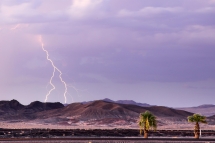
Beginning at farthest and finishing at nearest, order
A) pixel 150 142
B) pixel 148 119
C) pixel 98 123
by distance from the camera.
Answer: pixel 98 123 → pixel 148 119 → pixel 150 142

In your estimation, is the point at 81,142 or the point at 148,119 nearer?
the point at 81,142

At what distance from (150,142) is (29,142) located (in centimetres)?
1648

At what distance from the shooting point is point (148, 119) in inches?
3204

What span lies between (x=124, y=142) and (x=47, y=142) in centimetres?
1051

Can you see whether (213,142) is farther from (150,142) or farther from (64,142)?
(64,142)

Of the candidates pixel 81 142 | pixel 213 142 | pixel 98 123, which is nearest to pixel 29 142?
pixel 81 142

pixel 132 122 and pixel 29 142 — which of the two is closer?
pixel 29 142

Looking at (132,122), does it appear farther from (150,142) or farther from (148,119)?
(150,142)

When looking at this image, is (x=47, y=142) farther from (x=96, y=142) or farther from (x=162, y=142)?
(x=162, y=142)

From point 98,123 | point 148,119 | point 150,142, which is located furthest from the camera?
point 98,123

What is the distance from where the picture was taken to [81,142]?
226ft

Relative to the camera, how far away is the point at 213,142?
69.1 m

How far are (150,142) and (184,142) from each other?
15.6 ft

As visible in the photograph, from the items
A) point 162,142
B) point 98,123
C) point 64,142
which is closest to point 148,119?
point 162,142
